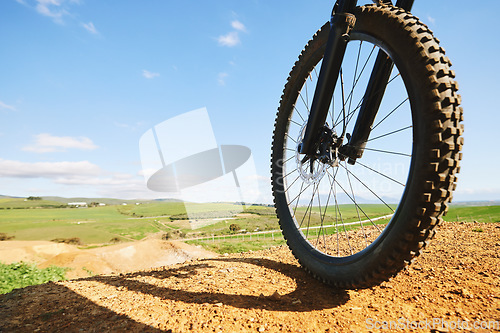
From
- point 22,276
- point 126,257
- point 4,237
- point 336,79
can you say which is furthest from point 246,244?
point 4,237

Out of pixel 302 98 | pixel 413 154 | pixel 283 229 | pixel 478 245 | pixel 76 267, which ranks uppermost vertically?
pixel 302 98

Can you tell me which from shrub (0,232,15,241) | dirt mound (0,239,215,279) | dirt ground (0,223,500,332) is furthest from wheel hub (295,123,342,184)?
shrub (0,232,15,241)

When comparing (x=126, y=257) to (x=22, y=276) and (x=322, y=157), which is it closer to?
(x=22, y=276)

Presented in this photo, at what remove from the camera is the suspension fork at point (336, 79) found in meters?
2.94

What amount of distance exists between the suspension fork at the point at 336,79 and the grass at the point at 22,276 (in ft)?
22.2

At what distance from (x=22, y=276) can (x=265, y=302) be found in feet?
20.1

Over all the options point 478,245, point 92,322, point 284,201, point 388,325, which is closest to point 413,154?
point 388,325

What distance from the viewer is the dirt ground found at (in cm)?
217

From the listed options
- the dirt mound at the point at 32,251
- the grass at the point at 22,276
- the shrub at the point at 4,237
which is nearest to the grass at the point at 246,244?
the grass at the point at 22,276

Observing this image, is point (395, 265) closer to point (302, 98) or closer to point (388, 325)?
point (388, 325)

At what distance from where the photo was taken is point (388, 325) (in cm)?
211

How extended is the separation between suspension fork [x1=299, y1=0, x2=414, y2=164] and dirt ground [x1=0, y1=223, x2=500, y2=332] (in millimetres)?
1710

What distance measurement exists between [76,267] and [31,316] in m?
6.39

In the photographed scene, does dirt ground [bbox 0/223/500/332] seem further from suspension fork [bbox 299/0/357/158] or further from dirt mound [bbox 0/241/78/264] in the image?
dirt mound [bbox 0/241/78/264]
